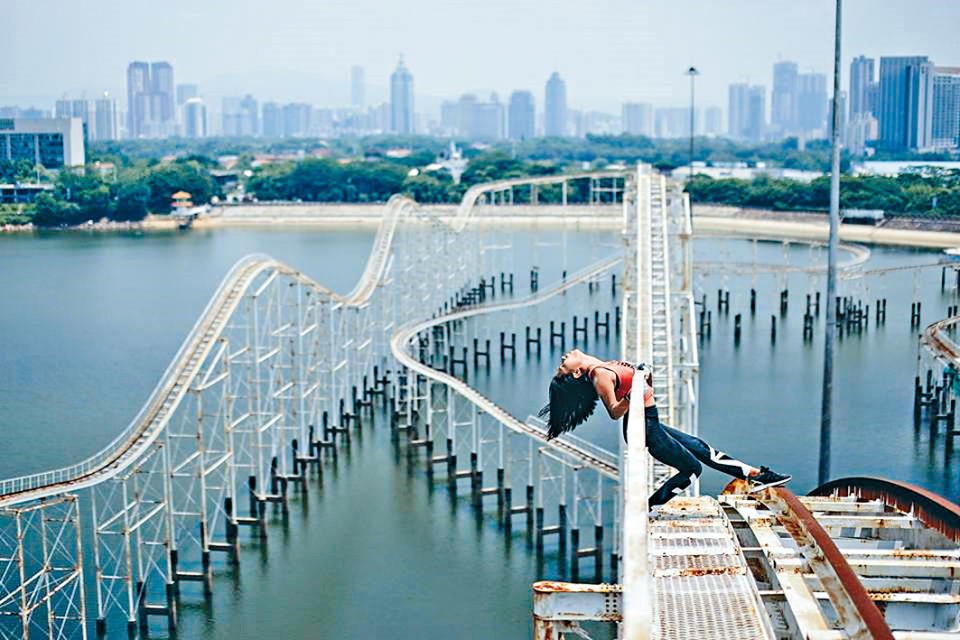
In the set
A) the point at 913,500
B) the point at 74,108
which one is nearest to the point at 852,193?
the point at 913,500

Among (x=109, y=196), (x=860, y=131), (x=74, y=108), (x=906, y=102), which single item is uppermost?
(x=74, y=108)

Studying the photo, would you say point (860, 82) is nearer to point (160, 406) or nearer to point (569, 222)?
point (569, 222)

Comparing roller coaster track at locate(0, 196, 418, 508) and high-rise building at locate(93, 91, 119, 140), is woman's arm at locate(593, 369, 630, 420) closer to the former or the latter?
roller coaster track at locate(0, 196, 418, 508)

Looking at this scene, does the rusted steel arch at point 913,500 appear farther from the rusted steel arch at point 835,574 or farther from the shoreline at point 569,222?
the shoreline at point 569,222

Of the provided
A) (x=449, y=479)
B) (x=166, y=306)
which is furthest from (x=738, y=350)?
(x=166, y=306)

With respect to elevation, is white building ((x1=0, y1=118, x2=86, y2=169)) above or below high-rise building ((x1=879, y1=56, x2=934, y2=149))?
below

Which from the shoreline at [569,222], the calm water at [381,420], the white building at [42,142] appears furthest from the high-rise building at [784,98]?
the calm water at [381,420]

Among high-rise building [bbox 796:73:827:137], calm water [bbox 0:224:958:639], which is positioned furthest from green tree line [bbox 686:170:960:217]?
high-rise building [bbox 796:73:827:137]
